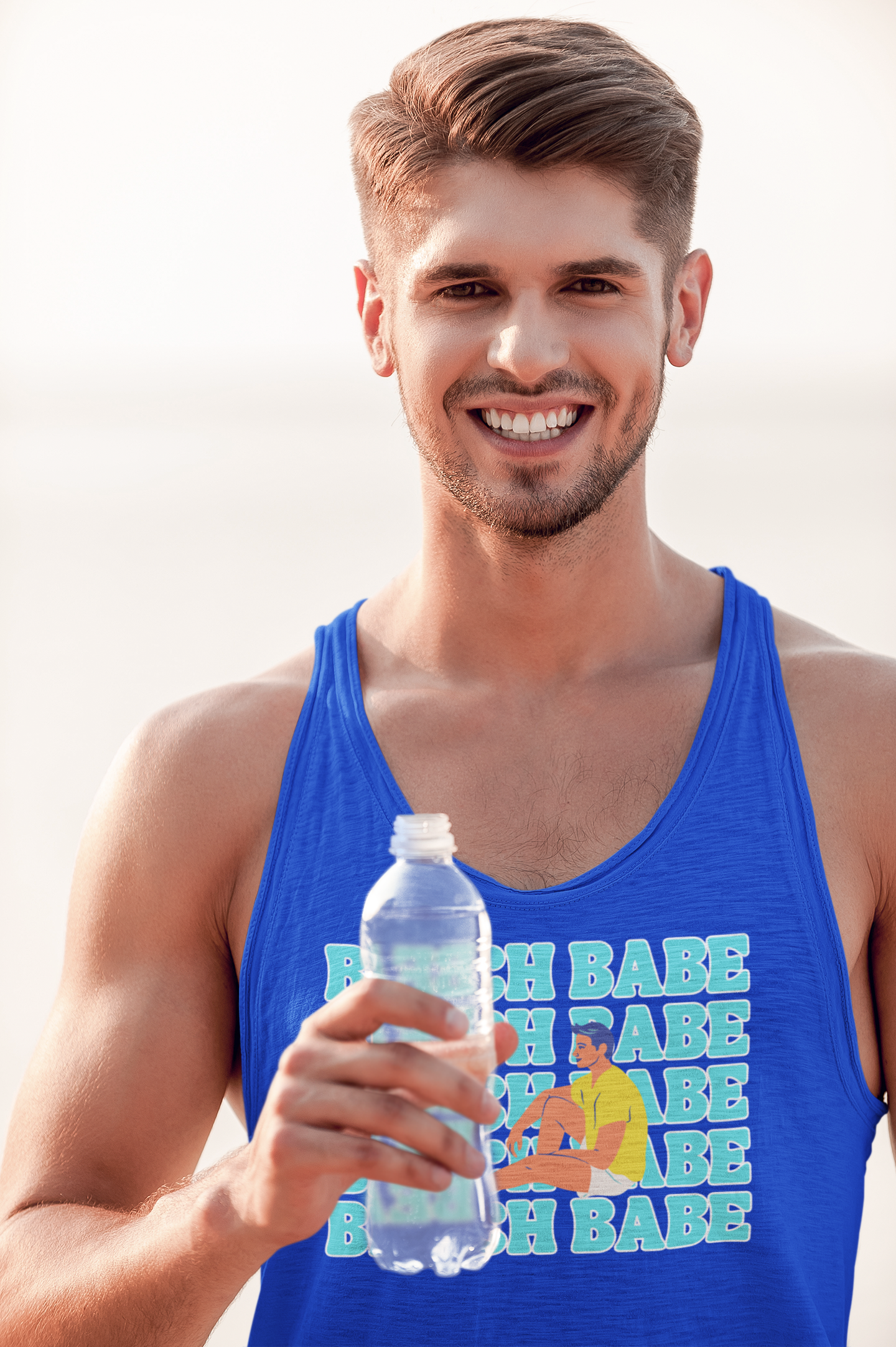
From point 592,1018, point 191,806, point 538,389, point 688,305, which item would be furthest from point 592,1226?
point 688,305

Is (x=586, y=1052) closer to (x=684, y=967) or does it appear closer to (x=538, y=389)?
(x=684, y=967)

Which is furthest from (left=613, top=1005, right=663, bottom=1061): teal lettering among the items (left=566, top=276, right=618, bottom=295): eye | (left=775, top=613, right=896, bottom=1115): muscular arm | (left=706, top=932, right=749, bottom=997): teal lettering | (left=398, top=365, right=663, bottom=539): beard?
(left=566, top=276, right=618, bottom=295): eye

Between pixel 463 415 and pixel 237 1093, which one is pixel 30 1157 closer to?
pixel 237 1093

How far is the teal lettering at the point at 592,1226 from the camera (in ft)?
6.32

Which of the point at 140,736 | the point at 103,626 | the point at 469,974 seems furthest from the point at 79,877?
the point at 103,626

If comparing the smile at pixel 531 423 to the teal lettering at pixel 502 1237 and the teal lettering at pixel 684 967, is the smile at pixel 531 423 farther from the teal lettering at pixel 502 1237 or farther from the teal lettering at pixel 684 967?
the teal lettering at pixel 502 1237

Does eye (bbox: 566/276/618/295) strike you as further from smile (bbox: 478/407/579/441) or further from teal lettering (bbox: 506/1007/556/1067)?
teal lettering (bbox: 506/1007/556/1067)

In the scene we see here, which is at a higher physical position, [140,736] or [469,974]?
[140,736]

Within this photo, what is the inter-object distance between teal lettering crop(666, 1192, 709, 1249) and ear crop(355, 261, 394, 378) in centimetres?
147

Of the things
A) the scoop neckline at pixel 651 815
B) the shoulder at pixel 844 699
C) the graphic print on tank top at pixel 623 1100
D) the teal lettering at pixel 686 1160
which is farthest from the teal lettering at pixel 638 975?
the shoulder at pixel 844 699

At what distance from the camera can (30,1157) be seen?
2049 millimetres

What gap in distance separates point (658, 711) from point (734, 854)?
1.04 feet

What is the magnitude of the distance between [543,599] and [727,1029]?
2.65ft

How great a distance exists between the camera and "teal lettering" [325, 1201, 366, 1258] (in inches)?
77.6
